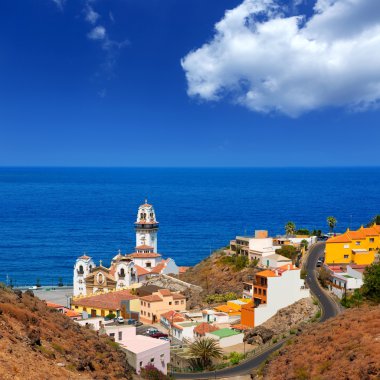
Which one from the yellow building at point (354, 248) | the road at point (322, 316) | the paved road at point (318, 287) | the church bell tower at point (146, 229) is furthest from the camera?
the church bell tower at point (146, 229)

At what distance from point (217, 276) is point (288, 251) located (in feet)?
33.1

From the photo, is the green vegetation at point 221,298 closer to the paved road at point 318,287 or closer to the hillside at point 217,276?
the hillside at point 217,276

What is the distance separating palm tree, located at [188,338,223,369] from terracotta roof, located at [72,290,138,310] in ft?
56.9

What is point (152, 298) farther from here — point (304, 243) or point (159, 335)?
point (304, 243)

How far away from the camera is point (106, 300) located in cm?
6244

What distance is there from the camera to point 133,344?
4081 cm

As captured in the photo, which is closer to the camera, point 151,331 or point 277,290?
point 151,331

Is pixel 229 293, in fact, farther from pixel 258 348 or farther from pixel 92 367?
pixel 92 367

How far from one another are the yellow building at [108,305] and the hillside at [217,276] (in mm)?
11901

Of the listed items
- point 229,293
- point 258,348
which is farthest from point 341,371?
point 229,293

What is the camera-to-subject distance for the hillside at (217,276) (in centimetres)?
7062

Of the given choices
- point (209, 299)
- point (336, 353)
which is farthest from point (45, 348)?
point (209, 299)

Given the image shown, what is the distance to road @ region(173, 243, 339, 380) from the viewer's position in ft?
140

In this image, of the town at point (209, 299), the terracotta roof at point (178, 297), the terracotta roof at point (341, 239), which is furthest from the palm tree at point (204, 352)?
the terracotta roof at point (341, 239)
